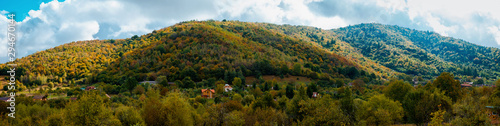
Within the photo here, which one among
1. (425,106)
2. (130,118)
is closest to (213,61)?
(130,118)

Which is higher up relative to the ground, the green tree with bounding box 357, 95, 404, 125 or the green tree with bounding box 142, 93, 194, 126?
the green tree with bounding box 142, 93, 194, 126

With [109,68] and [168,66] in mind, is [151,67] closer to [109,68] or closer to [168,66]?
[168,66]

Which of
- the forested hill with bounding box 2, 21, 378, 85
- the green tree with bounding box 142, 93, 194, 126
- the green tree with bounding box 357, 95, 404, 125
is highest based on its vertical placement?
the forested hill with bounding box 2, 21, 378, 85

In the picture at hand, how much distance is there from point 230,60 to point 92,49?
281ft

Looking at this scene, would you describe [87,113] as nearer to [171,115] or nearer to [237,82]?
[171,115]

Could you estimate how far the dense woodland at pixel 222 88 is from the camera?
26.3 m

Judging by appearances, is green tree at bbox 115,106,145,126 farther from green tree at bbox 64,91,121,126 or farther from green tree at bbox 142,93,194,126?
green tree at bbox 64,91,121,126

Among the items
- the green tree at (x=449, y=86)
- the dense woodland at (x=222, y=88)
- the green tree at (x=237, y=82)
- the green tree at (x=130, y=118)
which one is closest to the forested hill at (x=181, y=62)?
the dense woodland at (x=222, y=88)

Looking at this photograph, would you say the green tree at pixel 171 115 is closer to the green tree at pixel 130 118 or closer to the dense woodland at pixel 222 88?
the dense woodland at pixel 222 88

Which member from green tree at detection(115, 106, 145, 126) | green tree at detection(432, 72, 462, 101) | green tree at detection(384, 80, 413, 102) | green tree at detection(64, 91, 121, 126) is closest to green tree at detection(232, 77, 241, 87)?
green tree at detection(384, 80, 413, 102)

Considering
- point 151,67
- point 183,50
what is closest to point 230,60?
point 183,50

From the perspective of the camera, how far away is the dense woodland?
26344 millimetres

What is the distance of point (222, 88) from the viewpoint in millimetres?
75125

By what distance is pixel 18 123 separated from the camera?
30.5 meters
